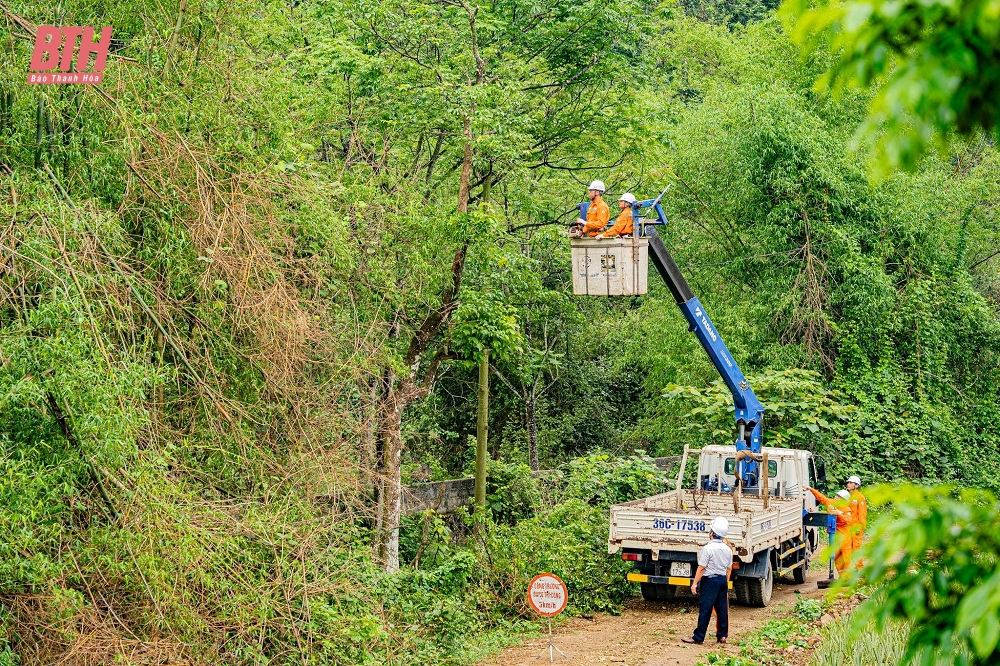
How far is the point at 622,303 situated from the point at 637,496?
10.3 m

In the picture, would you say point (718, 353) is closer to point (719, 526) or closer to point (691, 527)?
point (691, 527)

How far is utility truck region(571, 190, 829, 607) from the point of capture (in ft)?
44.7

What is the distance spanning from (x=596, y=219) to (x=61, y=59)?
20.8 feet

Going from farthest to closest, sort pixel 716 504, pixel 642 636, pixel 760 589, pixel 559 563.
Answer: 1. pixel 716 504
2. pixel 559 563
3. pixel 760 589
4. pixel 642 636

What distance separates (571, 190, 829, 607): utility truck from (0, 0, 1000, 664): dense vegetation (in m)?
1.61

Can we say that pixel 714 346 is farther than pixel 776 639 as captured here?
Yes

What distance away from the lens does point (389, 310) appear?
1505cm

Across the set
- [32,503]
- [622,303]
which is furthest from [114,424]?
[622,303]

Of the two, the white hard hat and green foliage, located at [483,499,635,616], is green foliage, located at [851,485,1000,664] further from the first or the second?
green foliage, located at [483,499,635,616]

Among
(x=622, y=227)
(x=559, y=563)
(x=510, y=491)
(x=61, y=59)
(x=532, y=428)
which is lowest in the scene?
(x=559, y=563)

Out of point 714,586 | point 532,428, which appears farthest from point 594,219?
point 532,428

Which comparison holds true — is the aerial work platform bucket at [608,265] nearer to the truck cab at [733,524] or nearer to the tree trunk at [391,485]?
the tree trunk at [391,485]

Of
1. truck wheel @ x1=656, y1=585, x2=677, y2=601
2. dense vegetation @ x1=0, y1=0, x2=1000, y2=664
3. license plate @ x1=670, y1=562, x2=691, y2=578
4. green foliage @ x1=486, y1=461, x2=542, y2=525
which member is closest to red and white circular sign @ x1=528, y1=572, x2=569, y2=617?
dense vegetation @ x1=0, y1=0, x2=1000, y2=664

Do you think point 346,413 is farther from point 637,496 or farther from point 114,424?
point 637,496
